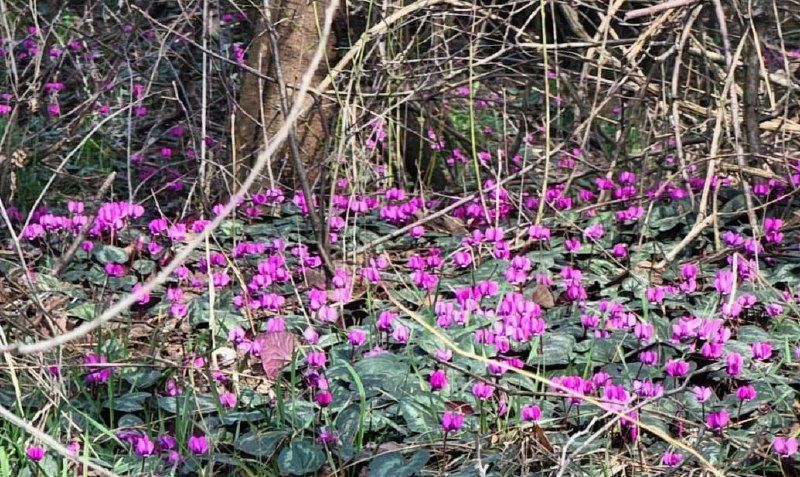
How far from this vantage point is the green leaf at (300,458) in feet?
7.00

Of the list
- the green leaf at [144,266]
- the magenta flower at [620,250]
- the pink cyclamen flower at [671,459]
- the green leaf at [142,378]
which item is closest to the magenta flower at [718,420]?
the pink cyclamen flower at [671,459]

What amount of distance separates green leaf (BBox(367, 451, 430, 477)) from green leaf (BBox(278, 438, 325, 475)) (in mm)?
105

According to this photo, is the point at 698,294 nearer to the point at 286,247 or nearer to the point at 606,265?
the point at 606,265

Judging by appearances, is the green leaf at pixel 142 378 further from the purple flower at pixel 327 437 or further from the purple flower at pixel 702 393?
the purple flower at pixel 702 393

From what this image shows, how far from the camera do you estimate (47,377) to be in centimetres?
223

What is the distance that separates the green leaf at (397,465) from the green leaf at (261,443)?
0.67 feet

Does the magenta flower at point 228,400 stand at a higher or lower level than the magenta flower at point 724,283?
lower

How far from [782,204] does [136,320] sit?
6.70ft

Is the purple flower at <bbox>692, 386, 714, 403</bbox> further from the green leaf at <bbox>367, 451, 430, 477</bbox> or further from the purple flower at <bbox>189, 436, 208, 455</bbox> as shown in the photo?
the purple flower at <bbox>189, 436, 208, 455</bbox>

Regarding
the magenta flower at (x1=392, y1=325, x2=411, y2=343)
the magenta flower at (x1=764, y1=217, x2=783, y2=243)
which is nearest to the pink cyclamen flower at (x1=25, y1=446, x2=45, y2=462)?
the magenta flower at (x1=392, y1=325, x2=411, y2=343)

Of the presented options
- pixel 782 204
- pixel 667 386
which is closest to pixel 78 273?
pixel 667 386

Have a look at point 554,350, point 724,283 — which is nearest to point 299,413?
point 554,350

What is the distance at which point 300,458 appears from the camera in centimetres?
215

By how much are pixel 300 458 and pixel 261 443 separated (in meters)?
0.09
